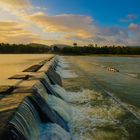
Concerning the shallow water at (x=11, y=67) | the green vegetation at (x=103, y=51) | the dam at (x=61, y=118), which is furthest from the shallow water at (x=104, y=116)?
the green vegetation at (x=103, y=51)

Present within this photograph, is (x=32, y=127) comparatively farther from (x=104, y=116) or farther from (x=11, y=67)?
(x=11, y=67)

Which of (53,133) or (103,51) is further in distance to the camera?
(103,51)

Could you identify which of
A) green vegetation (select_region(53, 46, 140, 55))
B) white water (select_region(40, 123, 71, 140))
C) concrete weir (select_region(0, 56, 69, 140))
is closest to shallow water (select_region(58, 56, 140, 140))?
white water (select_region(40, 123, 71, 140))

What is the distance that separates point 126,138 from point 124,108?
4.50 metres

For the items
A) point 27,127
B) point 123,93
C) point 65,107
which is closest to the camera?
point 27,127

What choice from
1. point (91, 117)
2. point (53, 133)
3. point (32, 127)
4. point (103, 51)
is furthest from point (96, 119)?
point (103, 51)

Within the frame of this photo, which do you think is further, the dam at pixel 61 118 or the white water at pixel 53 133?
the white water at pixel 53 133

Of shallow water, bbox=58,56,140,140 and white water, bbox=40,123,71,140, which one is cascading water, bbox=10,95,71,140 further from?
shallow water, bbox=58,56,140,140

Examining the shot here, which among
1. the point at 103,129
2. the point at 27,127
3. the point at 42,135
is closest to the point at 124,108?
the point at 103,129

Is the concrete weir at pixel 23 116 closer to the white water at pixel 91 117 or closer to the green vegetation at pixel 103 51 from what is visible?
the white water at pixel 91 117

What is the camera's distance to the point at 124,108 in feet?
47.0

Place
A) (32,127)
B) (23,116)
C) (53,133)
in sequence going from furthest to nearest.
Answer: (53,133) < (32,127) < (23,116)

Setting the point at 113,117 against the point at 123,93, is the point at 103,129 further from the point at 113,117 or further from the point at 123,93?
the point at 123,93

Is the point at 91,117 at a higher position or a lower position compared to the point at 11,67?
higher
